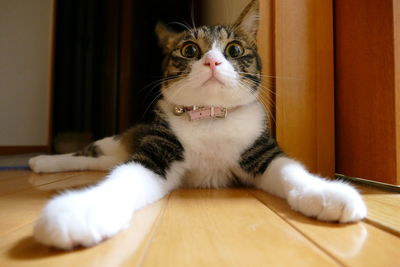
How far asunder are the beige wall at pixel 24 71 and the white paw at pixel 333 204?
2792mm

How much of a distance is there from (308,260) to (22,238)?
19.9 inches

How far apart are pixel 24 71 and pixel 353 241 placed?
121 inches

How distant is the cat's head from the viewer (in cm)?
101

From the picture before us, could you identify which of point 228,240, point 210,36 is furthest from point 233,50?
point 228,240

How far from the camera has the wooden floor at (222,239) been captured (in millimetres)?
456

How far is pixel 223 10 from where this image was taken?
196cm

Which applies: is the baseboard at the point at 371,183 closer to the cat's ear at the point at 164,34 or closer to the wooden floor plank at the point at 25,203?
the cat's ear at the point at 164,34

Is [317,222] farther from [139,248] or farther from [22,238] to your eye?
[22,238]

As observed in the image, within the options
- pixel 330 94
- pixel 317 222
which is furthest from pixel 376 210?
pixel 330 94

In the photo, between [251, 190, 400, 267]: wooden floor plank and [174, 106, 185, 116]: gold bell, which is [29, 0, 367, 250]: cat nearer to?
[174, 106, 185, 116]: gold bell

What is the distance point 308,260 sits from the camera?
0.46 metres

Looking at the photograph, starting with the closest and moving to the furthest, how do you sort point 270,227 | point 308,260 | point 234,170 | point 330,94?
point 308,260, point 270,227, point 234,170, point 330,94

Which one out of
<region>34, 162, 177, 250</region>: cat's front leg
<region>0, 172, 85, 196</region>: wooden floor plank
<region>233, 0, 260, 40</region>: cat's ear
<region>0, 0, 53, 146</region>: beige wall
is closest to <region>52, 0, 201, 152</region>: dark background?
<region>0, 0, 53, 146</region>: beige wall

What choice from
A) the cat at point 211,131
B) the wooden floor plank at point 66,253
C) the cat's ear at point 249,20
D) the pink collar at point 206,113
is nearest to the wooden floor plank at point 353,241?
the cat at point 211,131
